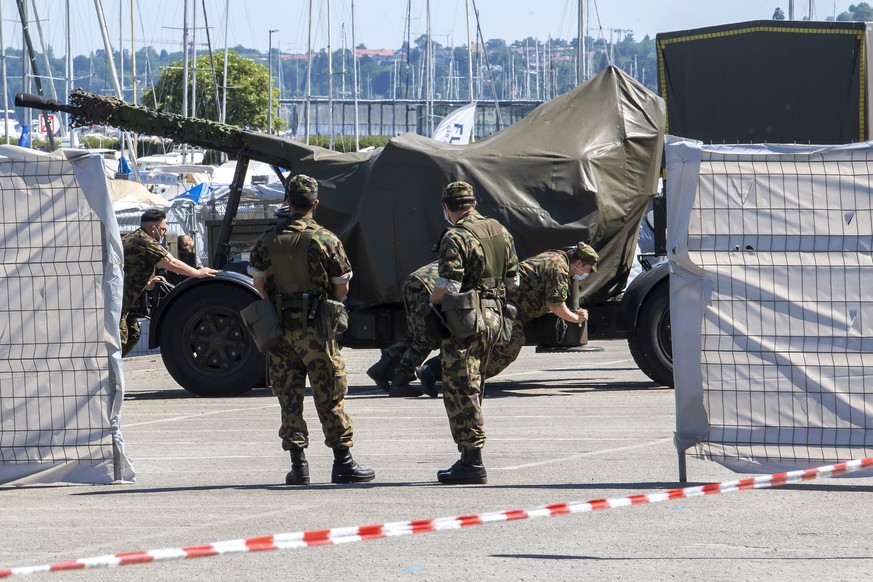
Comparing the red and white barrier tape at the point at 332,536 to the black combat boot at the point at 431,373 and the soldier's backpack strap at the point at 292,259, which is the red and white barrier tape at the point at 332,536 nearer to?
the soldier's backpack strap at the point at 292,259

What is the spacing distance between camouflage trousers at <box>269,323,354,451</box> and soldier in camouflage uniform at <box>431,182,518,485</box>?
23.4 inches

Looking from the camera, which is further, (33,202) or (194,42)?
(194,42)

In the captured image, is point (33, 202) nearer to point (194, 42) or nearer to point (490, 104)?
point (194, 42)

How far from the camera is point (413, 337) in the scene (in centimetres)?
1240

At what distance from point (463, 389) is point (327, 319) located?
84 cm

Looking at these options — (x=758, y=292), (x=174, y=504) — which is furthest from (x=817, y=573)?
(x=174, y=504)

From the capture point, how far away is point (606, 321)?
13336 millimetres

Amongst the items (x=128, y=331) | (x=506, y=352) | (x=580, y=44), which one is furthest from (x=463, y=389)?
(x=580, y=44)

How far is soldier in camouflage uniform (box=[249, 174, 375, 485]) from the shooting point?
800 centimetres

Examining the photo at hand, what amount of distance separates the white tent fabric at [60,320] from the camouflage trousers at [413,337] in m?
4.35

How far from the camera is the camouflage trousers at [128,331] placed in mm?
13133

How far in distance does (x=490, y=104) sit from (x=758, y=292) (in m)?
127

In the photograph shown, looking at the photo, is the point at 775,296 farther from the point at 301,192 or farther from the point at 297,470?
the point at 297,470

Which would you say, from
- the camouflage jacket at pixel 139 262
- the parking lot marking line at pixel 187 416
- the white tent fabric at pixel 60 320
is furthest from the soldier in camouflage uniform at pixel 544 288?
the white tent fabric at pixel 60 320
